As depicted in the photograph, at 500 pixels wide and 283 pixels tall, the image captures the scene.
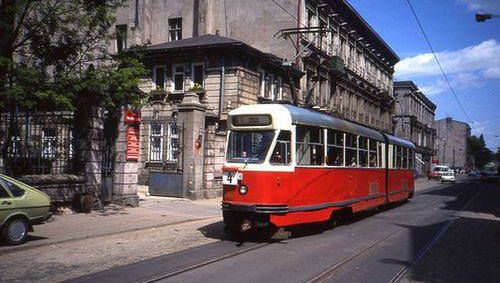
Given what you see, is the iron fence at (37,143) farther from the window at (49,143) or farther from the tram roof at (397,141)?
the tram roof at (397,141)

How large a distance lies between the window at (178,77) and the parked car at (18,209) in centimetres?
1831

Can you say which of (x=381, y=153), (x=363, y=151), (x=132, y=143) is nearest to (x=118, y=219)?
(x=132, y=143)

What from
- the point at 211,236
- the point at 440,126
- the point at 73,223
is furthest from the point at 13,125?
the point at 440,126

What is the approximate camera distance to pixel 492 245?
1235 cm

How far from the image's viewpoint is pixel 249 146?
40.0 ft

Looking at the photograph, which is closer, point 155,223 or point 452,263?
point 452,263

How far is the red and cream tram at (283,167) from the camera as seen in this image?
11.6m

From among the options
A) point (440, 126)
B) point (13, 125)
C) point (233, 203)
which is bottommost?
point (233, 203)

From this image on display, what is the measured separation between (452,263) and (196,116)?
14343mm

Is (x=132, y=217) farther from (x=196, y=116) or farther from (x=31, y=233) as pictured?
(x=196, y=116)

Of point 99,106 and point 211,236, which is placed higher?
point 99,106

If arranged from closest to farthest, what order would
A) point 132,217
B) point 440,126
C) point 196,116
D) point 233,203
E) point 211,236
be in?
1. point 233,203
2. point 211,236
3. point 132,217
4. point 196,116
5. point 440,126

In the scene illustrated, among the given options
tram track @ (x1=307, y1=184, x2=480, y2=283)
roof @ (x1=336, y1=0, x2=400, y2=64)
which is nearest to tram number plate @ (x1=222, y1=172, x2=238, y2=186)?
tram track @ (x1=307, y1=184, x2=480, y2=283)

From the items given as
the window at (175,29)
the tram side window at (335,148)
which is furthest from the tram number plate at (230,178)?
A: the window at (175,29)
